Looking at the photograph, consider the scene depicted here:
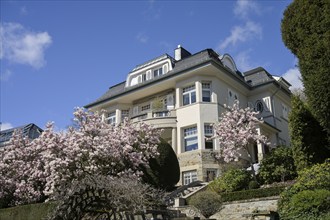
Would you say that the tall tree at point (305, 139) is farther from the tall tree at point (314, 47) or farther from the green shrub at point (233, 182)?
the green shrub at point (233, 182)

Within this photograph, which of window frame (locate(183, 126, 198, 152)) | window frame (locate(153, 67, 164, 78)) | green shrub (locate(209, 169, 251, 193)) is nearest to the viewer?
green shrub (locate(209, 169, 251, 193))

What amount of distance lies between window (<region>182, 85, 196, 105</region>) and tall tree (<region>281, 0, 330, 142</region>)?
12404mm

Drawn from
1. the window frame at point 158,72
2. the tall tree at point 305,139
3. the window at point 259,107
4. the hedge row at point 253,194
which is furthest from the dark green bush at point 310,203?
the window frame at point 158,72

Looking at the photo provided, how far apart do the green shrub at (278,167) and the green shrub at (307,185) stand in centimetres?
555

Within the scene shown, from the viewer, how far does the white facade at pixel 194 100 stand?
26.0 metres

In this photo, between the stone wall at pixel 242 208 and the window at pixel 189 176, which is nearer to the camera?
the stone wall at pixel 242 208

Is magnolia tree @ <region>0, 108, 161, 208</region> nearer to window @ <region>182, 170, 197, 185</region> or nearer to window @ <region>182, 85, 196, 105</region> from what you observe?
window @ <region>182, 170, 197, 185</region>

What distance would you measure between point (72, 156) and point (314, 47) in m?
12.2

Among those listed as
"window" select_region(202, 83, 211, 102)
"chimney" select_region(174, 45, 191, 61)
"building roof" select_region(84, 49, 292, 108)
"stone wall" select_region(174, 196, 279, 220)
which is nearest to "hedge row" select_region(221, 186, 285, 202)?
"stone wall" select_region(174, 196, 279, 220)

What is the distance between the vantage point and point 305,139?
16.9m

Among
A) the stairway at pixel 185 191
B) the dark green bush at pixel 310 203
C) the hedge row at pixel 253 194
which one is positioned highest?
the stairway at pixel 185 191

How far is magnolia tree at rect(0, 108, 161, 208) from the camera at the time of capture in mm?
18047

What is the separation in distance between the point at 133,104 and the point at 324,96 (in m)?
20.8

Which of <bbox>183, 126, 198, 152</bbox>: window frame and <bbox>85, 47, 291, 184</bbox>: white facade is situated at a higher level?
<bbox>85, 47, 291, 184</bbox>: white facade
